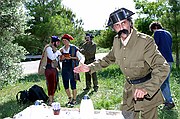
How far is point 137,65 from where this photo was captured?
3430 millimetres

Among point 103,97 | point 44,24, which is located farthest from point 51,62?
point 44,24

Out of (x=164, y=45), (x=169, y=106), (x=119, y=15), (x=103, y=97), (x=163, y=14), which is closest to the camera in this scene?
(x=119, y=15)

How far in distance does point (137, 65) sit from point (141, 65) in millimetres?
46

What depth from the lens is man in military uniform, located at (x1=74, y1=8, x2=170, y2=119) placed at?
3.12 m

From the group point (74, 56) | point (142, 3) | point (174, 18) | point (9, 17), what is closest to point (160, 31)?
point (74, 56)

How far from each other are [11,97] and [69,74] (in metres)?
2.49

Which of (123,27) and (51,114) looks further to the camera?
(123,27)

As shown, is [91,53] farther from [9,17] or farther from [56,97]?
[9,17]

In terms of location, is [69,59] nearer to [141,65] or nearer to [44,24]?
[141,65]

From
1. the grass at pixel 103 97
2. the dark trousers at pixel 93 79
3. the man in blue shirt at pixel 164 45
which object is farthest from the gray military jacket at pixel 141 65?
the dark trousers at pixel 93 79

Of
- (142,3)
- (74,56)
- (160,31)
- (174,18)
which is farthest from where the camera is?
(142,3)

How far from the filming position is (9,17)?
8.04 metres

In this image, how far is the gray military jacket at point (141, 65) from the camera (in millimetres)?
3113

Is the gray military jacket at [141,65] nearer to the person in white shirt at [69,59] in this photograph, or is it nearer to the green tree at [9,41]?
the person in white shirt at [69,59]
